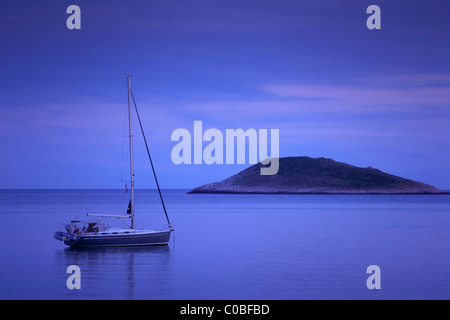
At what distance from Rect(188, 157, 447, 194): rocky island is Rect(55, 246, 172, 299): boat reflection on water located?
15130 centimetres

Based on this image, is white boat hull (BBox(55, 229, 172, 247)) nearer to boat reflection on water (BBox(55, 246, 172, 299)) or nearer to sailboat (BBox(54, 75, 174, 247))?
sailboat (BBox(54, 75, 174, 247))

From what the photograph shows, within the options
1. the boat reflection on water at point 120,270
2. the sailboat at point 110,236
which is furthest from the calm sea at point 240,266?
the sailboat at point 110,236

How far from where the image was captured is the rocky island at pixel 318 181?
174625 millimetres

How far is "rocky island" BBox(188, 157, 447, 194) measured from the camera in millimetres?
174625

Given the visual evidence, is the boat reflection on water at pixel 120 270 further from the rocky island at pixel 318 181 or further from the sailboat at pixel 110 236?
the rocky island at pixel 318 181

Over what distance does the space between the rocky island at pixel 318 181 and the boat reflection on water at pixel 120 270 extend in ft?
496

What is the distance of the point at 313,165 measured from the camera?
186 metres

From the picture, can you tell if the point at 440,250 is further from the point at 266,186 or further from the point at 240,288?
the point at 266,186

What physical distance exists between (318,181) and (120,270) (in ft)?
526

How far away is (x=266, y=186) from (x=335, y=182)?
20.7 metres

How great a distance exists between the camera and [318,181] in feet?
583

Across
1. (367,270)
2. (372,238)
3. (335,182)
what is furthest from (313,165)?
(367,270)

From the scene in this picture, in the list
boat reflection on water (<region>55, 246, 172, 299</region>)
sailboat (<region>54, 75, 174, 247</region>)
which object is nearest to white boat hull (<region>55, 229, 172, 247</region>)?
sailboat (<region>54, 75, 174, 247</region>)
